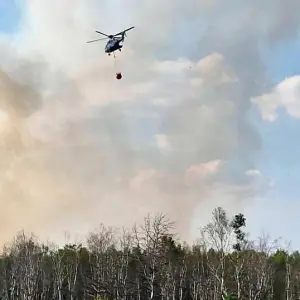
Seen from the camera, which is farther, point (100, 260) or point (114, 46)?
point (100, 260)

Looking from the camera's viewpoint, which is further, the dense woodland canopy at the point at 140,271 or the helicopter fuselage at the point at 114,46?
the dense woodland canopy at the point at 140,271

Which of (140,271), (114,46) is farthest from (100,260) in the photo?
(114,46)

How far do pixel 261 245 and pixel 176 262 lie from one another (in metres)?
11.4

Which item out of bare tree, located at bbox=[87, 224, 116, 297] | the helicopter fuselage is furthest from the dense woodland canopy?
the helicopter fuselage

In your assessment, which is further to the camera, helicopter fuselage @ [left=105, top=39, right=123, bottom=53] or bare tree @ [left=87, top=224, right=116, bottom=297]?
bare tree @ [left=87, top=224, right=116, bottom=297]

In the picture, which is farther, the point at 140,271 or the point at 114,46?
the point at 140,271

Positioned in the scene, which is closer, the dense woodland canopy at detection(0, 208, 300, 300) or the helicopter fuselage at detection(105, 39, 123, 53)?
the helicopter fuselage at detection(105, 39, 123, 53)

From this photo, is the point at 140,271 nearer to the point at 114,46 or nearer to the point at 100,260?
the point at 100,260

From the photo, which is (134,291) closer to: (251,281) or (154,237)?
(251,281)

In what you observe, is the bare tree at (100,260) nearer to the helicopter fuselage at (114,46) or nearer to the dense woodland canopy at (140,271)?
the dense woodland canopy at (140,271)

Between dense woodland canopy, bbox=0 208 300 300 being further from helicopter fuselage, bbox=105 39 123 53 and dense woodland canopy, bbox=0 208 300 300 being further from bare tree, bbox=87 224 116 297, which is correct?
helicopter fuselage, bbox=105 39 123 53

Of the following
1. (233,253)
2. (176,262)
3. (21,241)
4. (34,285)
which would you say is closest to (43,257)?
(21,241)

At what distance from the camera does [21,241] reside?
85000mm

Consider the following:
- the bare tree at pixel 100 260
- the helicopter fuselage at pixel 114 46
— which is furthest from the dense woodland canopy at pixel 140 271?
the helicopter fuselage at pixel 114 46
